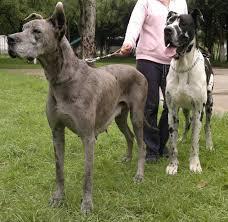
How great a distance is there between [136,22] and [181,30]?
66 cm

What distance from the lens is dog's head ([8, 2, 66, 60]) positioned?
4246 mm

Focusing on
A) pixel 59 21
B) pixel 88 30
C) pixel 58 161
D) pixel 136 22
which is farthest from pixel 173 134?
pixel 88 30

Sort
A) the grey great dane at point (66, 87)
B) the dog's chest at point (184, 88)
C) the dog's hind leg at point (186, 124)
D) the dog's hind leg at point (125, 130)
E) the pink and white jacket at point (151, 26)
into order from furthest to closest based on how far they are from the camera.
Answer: the dog's hind leg at point (186, 124), the dog's hind leg at point (125, 130), the pink and white jacket at point (151, 26), the dog's chest at point (184, 88), the grey great dane at point (66, 87)

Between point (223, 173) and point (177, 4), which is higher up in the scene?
point (177, 4)

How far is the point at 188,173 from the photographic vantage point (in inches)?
237

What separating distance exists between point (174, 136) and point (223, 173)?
2.54ft

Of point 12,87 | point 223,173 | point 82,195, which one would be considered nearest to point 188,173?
point 223,173

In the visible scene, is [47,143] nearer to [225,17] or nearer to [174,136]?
[174,136]

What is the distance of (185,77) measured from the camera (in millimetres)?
6031

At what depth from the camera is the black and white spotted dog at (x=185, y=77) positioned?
573 cm

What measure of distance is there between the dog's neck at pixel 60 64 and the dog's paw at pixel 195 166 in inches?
87.8

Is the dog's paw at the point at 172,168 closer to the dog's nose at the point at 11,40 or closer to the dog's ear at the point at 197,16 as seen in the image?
the dog's ear at the point at 197,16

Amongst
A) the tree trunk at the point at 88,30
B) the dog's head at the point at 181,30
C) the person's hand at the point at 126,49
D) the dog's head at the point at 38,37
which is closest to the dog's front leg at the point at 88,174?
the dog's head at the point at 38,37

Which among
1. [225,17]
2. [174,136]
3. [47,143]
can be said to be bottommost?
[225,17]
